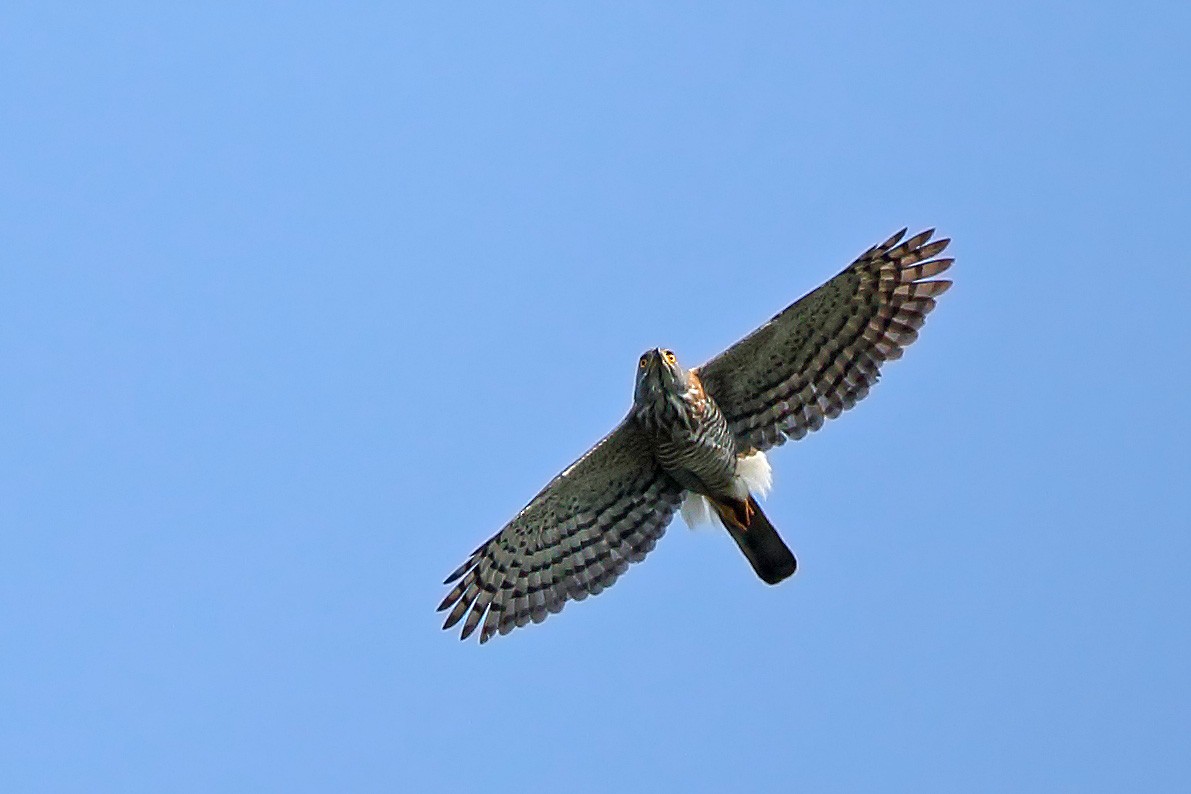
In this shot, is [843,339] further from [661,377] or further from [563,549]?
[563,549]

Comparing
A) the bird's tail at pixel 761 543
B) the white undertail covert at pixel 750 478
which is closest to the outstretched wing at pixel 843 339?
the white undertail covert at pixel 750 478

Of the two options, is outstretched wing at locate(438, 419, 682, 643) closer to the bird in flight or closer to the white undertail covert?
the bird in flight

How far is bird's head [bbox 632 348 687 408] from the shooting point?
14695 mm

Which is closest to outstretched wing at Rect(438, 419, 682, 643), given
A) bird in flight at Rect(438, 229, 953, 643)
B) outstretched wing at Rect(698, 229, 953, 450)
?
bird in flight at Rect(438, 229, 953, 643)

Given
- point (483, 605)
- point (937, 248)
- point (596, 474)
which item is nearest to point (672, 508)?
point (596, 474)

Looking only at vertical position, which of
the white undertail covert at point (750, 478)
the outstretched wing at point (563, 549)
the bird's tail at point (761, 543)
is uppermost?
the outstretched wing at point (563, 549)

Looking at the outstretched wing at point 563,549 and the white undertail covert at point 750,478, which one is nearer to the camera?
the white undertail covert at point 750,478

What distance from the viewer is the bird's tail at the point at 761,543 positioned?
50.6ft

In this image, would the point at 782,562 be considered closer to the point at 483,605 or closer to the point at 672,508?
the point at 672,508

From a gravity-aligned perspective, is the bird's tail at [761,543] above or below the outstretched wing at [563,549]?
below

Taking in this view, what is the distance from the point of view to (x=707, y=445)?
591 inches

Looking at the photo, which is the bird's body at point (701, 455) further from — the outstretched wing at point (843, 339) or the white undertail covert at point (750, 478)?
the outstretched wing at point (843, 339)

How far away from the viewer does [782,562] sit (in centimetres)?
1545

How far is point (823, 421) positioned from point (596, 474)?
5.73ft
